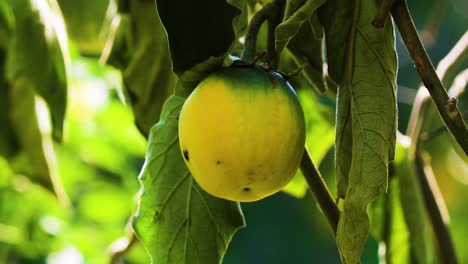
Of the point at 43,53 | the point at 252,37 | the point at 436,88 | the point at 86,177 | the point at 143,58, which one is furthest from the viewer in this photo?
the point at 86,177

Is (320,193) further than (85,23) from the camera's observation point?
No

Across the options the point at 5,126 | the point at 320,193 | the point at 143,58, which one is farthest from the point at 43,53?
the point at 320,193

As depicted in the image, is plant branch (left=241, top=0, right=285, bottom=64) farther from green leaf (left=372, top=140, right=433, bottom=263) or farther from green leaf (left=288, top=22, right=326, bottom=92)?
green leaf (left=372, top=140, right=433, bottom=263)

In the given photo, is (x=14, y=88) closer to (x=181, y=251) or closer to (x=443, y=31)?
(x=181, y=251)

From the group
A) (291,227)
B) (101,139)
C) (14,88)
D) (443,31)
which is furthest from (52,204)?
(443,31)

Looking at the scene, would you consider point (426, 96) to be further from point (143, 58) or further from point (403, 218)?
point (143, 58)
